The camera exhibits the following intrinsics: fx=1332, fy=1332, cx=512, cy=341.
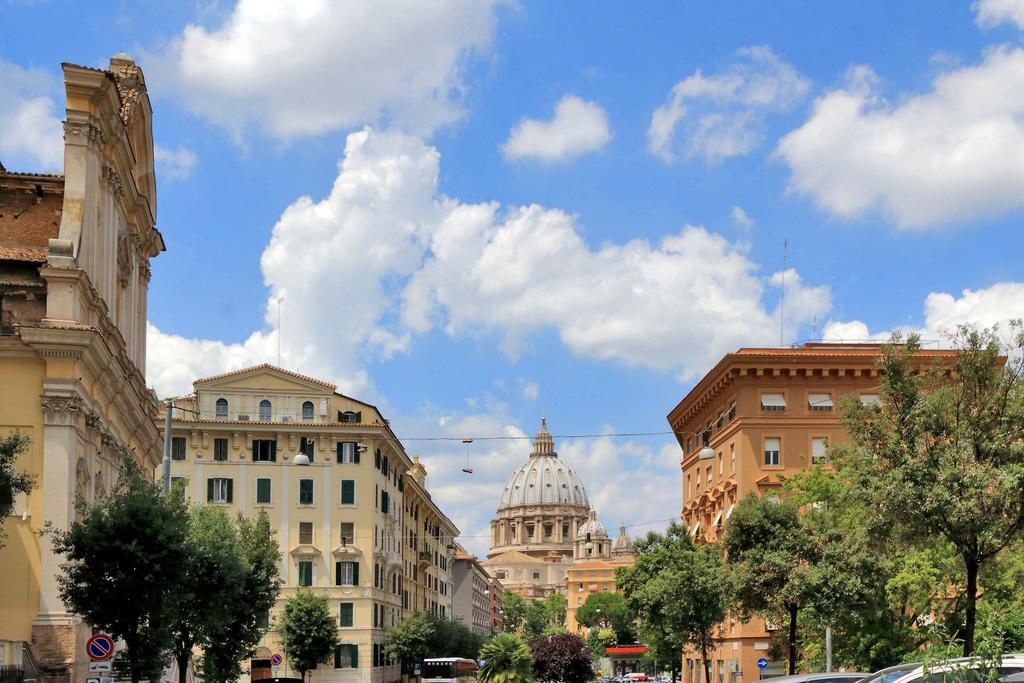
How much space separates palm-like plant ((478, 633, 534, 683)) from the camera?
195 feet

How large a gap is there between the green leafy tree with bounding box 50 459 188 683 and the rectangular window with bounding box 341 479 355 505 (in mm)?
47860

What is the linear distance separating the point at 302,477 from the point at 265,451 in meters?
2.69

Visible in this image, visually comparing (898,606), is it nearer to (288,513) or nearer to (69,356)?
(69,356)

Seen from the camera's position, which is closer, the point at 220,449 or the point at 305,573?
the point at 220,449

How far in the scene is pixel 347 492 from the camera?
79.8m

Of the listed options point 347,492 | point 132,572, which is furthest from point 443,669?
point 132,572

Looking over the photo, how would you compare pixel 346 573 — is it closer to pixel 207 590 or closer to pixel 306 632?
pixel 306 632

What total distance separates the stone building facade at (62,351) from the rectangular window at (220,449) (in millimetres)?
33042

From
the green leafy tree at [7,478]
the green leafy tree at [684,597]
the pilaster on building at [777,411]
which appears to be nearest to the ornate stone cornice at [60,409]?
the green leafy tree at [7,478]

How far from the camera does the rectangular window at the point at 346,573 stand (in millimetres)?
78875

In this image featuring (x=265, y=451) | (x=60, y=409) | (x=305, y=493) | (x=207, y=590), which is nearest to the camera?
(x=60, y=409)

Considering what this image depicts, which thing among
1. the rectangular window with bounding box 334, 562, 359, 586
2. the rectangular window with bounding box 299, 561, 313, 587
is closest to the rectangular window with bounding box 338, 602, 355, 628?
the rectangular window with bounding box 334, 562, 359, 586

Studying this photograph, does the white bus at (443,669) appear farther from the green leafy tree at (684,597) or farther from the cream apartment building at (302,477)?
the green leafy tree at (684,597)

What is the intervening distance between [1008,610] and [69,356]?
28143 millimetres
